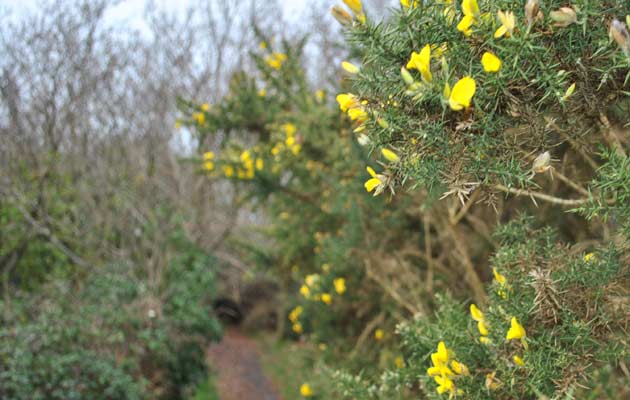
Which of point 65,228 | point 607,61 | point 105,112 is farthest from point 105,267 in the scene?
point 607,61

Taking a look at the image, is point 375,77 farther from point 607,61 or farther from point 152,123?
point 152,123

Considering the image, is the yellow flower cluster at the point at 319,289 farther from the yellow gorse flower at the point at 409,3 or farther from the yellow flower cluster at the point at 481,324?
the yellow gorse flower at the point at 409,3

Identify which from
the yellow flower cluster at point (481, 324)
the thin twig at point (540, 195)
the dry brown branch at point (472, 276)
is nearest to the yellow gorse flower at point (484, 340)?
the yellow flower cluster at point (481, 324)

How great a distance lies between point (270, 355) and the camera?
12602 millimetres

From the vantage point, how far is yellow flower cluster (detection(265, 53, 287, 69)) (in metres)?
5.57

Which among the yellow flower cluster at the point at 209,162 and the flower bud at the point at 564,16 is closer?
the flower bud at the point at 564,16

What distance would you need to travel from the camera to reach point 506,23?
1.30 metres

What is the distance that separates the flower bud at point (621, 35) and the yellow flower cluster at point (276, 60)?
4.55 metres

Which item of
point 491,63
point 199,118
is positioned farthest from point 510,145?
point 199,118

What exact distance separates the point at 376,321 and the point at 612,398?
233 centimetres

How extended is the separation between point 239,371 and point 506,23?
35.7 ft

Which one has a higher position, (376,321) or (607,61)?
(607,61)

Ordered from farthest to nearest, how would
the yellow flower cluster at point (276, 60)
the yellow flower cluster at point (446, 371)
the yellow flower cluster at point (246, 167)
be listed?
the yellow flower cluster at point (276, 60)
the yellow flower cluster at point (246, 167)
the yellow flower cluster at point (446, 371)

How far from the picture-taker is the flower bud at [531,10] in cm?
128
